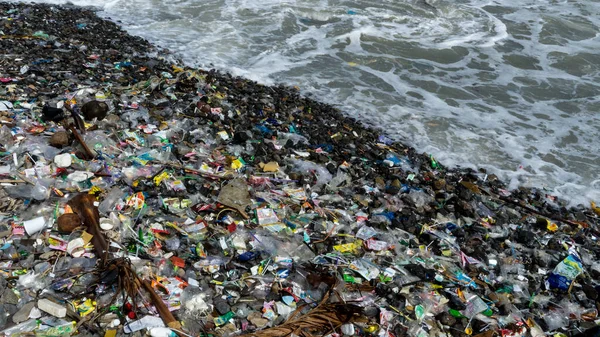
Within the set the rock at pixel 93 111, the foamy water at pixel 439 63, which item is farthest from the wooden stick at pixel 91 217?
the foamy water at pixel 439 63

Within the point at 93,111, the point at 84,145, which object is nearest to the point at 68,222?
the point at 84,145

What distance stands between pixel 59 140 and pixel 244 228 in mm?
2087

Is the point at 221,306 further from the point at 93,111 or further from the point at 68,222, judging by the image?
the point at 93,111

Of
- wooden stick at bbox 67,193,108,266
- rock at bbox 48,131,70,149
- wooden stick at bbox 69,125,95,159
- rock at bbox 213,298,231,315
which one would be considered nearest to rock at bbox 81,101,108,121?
wooden stick at bbox 69,125,95,159

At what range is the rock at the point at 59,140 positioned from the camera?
443 cm

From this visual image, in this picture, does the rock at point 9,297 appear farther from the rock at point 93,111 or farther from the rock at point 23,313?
the rock at point 93,111

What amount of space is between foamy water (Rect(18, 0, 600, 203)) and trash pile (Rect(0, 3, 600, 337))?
1.14 m

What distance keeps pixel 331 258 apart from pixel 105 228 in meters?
1.83

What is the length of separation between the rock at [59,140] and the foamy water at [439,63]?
4192 mm

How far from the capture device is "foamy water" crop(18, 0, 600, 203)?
6992mm

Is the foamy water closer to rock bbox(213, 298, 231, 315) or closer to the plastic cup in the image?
rock bbox(213, 298, 231, 315)

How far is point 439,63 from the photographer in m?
10.2

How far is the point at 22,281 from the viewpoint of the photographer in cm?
304

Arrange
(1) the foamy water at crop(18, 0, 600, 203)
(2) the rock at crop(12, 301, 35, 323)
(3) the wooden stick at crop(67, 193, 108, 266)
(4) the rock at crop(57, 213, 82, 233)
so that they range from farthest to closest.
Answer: (1) the foamy water at crop(18, 0, 600, 203) → (4) the rock at crop(57, 213, 82, 233) → (3) the wooden stick at crop(67, 193, 108, 266) → (2) the rock at crop(12, 301, 35, 323)
